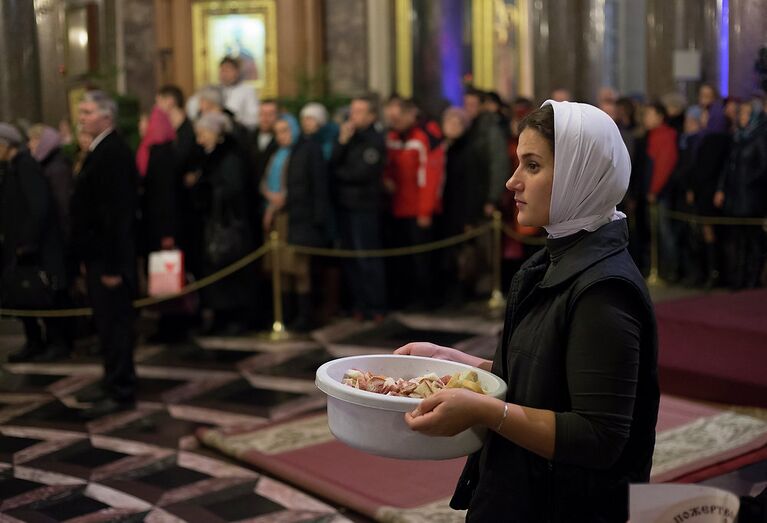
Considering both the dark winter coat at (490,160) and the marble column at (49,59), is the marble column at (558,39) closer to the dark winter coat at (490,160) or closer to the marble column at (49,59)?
the dark winter coat at (490,160)

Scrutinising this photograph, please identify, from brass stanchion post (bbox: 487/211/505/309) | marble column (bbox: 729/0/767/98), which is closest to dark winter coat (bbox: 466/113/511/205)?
brass stanchion post (bbox: 487/211/505/309)

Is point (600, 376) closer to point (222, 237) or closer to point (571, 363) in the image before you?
point (571, 363)

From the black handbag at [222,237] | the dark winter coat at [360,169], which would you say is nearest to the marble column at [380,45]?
the dark winter coat at [360,169]

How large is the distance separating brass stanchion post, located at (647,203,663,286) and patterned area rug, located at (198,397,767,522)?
17.1 ft

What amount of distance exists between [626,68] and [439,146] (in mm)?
13342

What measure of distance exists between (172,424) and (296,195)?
→ 3.06 meters

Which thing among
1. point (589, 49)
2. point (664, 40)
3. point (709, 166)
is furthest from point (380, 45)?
point (709, 166)

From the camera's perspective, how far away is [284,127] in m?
9.19

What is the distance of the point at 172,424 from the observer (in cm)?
650

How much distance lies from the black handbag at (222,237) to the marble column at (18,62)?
1699mm

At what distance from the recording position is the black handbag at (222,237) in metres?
8.93

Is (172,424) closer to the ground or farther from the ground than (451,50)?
closer to the ground

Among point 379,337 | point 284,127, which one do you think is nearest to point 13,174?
point 284,127

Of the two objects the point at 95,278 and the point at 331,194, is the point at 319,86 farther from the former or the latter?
the point at 95,278
